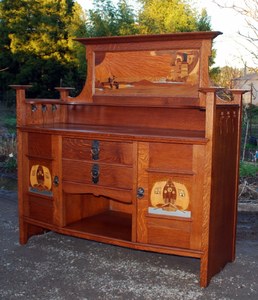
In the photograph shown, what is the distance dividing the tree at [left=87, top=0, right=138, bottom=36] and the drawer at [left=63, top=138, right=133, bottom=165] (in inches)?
421

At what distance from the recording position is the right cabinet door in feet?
10.9

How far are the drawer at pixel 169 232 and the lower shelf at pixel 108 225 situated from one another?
27 centimetres

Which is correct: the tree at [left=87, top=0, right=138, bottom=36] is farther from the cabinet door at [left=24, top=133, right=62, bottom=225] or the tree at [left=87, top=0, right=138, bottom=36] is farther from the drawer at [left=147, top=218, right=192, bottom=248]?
the drawer at [left=147, top=218, right=192, bottom=248]

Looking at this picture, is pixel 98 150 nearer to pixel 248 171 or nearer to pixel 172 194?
pixel 172 194

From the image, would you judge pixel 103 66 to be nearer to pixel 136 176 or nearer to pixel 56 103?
pixel 56 103

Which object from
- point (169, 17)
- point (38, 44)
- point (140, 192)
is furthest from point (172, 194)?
point (38, 44)

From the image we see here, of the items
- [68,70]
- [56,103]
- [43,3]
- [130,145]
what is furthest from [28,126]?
[43,3]

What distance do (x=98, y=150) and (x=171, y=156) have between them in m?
0.65

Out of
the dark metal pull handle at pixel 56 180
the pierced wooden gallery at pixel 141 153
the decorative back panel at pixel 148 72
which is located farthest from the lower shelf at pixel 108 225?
the decorative back panel at pixel 148 72

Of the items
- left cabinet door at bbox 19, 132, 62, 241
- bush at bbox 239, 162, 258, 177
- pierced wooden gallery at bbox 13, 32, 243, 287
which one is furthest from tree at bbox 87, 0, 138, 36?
left cabinet door at bbox 19, 132, 62, 241

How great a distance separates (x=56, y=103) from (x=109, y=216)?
127 cm

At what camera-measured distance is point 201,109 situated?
3816 millimetres

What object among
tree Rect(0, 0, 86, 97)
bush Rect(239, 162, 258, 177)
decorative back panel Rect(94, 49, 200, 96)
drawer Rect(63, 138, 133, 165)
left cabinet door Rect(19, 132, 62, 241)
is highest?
tree Rect(0, 0, 86, 97)

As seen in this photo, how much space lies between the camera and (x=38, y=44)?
62.6 ft
